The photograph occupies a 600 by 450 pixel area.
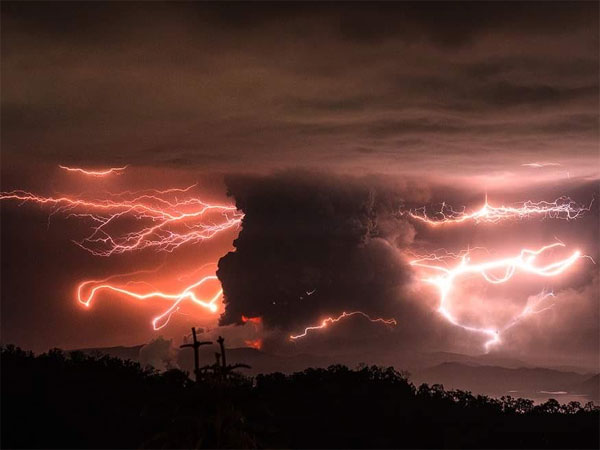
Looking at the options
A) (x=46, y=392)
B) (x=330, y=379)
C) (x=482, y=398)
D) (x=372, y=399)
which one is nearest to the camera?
(x=46, y=392)

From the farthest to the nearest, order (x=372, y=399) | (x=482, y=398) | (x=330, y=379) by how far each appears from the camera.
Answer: (x=482, y=398)
(x=330, y=379)
(x=372, y=399)

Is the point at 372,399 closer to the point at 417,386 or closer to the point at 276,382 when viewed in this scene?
the point at 276,382

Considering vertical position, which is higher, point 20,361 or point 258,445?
point 20,361

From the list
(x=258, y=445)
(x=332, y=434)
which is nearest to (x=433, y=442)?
(x=332, y=434)

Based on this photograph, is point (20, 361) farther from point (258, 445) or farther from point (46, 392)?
point (258, 445)

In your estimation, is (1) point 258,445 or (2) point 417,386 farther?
(2) point 417,386

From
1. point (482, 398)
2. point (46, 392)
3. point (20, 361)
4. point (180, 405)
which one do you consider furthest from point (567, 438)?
point (20, 361)
